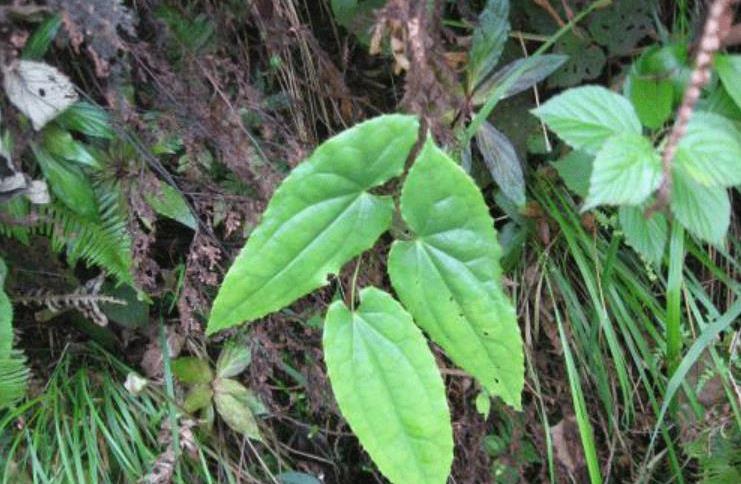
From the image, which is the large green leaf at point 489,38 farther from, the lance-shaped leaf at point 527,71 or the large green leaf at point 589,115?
the large green leaf at point 589,115

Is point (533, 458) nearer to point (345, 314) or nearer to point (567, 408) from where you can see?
point (567, 408)

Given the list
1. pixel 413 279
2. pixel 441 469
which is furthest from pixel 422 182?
pixel 441 469

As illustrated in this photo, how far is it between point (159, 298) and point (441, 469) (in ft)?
1.90

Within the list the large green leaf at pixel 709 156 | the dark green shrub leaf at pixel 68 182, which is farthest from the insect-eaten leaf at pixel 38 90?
the large green leaf at pixel 709 156

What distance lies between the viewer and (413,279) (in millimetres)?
881

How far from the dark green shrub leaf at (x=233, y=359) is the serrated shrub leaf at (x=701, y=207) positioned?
27.3 inches

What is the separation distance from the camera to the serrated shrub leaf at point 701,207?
89cm

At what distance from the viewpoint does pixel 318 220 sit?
2.79ft

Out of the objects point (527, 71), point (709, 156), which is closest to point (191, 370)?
point (527, 71)

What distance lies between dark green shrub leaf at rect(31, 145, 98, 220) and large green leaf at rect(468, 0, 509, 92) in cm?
56

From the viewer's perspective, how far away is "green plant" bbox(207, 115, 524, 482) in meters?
0.83

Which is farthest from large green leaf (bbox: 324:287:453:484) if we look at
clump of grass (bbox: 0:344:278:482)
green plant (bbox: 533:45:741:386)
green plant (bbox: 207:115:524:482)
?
clump of grass (bbox: 0:344:278:482)

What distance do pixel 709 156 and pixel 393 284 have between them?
0.40 meters

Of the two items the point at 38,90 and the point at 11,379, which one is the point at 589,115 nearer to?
the point at 38,90
